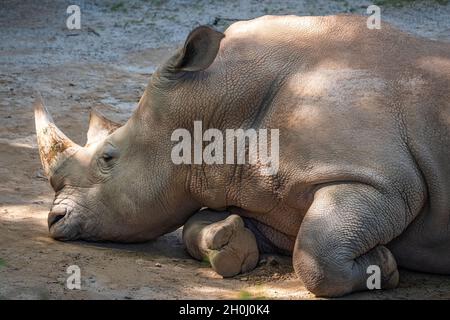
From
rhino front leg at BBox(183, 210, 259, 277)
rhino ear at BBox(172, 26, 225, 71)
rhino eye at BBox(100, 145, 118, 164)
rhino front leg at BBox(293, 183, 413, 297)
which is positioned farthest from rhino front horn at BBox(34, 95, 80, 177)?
rhino front leg at BBox(293, 183, 413, 297)

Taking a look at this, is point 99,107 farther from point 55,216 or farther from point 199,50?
point 199,50

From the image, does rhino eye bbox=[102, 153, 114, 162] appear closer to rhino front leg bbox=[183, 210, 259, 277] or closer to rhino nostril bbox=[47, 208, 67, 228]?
rhino nostril bbox=[47, 208, 67, 228]

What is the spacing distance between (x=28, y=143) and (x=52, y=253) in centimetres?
275

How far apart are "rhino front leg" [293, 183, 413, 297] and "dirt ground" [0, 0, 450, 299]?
0.42ft

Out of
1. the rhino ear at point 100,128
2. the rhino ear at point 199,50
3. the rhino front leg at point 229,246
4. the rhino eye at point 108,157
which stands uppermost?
the rhino ear at point 199,50

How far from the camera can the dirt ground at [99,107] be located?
571 centimetres

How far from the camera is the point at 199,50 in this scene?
243 inches

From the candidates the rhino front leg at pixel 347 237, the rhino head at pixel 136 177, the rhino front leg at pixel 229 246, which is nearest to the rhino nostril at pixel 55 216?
the rhino head at pixel 136 177

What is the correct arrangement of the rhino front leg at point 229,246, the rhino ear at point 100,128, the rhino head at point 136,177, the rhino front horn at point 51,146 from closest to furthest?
1. the rhino front leg at point 229,246
2. the rhino head at point 136,177
3. the rhino front horn at point 51,146
4. the rhino ear at point 100,128

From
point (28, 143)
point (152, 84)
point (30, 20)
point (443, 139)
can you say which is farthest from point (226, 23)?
point (443, 139)

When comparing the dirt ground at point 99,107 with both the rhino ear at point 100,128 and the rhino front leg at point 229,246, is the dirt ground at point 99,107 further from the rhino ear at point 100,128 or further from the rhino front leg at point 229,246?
the rhino ear at point 100,128

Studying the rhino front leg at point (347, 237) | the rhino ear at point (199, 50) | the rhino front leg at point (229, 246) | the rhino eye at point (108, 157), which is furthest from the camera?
the rhino eye at point (108, 157)

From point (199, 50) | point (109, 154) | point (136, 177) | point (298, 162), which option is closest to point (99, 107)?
point (109, 154)

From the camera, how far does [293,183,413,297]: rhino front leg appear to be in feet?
18.1
